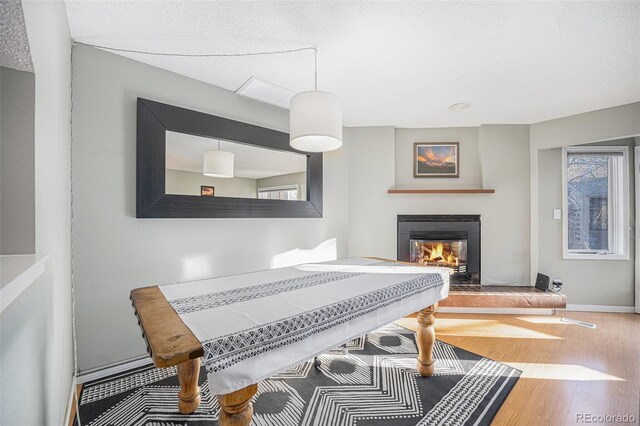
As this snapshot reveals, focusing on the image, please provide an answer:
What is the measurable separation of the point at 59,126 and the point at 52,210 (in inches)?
18.6

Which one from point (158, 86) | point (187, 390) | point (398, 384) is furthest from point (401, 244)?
point (158, 86)

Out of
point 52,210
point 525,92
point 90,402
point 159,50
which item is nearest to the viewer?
point 52,210

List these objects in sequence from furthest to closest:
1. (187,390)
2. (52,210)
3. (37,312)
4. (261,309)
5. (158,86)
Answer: (158,86), (187,390), (52,210), (261,309), (37,312)

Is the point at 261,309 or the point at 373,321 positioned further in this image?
the point at 373,321

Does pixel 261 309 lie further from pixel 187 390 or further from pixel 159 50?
pixel 159 50

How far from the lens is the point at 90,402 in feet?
5.54

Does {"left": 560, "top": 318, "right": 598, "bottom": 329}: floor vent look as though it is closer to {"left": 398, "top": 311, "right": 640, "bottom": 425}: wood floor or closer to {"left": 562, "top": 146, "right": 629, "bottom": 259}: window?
{"left": 398, "top": 311, "right": 640, "bottom": 425}: wood floor

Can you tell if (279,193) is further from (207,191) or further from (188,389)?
(188,389)

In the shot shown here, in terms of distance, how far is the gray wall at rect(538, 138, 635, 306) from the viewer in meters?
3.34

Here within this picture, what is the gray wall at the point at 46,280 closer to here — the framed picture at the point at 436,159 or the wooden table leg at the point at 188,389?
the wooden table leg at the point at 188,389

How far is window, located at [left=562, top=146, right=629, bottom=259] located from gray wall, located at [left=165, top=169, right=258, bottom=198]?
3.74 m

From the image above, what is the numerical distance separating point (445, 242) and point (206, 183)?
2.89 meters

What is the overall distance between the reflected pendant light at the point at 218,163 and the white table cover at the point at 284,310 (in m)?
1.21

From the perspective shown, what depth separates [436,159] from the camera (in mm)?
3732
